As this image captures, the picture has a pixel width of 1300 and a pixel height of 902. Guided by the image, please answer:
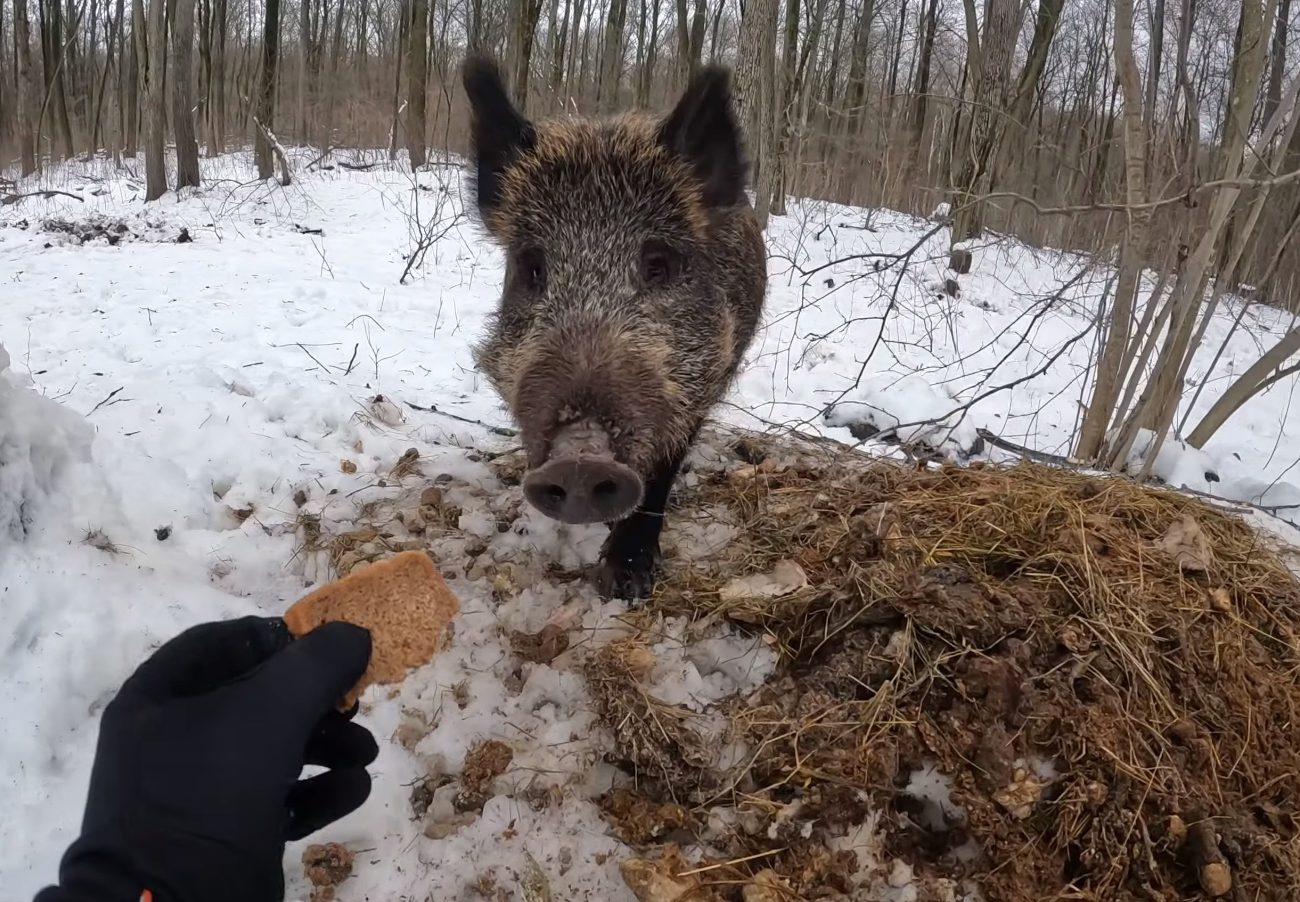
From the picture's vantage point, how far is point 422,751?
2.13 meters

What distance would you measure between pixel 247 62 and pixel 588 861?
29.8 m

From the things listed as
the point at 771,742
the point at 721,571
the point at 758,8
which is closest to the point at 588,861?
the point at 771,742

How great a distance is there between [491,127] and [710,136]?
34.7 inches

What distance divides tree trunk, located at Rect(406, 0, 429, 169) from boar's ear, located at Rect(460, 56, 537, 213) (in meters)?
13.0

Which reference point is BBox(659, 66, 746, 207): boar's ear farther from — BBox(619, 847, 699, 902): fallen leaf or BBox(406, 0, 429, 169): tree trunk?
BBox(406, 0, 429, 169): tree trunk

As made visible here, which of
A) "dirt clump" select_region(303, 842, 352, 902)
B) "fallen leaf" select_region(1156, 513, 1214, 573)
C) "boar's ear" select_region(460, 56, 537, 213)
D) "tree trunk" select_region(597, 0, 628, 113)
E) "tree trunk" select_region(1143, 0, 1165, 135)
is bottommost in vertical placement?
"dirt clump" select_region(303, 842, 352, 902)

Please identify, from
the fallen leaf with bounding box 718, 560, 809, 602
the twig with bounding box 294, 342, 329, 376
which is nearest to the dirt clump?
the fallen leaf with bounding box 718, 560, 809, 602

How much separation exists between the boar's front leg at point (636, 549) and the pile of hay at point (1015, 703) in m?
0.12

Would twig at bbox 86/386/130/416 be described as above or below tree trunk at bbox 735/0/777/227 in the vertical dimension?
below

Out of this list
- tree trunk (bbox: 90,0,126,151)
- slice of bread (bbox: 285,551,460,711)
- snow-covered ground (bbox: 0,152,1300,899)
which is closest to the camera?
slice of bread (bbox: 285,551,460,711)

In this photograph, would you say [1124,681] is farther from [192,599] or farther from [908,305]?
[908,305]

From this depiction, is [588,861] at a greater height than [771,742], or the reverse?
[771,742]

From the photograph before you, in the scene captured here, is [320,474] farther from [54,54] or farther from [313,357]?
[54,54]

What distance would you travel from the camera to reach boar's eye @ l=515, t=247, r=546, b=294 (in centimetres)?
282
